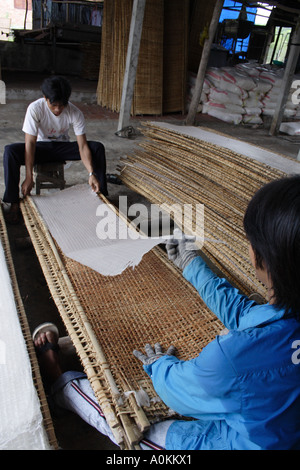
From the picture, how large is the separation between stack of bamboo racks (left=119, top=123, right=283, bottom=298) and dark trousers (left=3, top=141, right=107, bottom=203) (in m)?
0.36

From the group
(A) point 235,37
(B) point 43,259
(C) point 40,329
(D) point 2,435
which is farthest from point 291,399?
(A) point 235,37

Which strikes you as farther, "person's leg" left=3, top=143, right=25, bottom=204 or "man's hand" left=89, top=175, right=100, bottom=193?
"man's hand" left=89, top=175, right=100, bottom=193

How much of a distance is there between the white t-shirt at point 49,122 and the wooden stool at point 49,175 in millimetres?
214

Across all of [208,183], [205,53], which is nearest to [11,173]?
[208,183]

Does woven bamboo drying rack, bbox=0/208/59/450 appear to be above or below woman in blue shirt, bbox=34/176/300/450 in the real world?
below

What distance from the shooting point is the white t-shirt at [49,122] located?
104 inches

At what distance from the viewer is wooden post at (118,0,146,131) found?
478cm

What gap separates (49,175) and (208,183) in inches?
54.0

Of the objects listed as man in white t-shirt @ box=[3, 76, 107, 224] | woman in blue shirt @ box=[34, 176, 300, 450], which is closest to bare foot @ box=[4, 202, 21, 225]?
man in white t-shirt @ box=[3, 76, 107, 224]

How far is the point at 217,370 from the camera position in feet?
2.98

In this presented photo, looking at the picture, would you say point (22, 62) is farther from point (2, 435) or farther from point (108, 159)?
point (2, 435)

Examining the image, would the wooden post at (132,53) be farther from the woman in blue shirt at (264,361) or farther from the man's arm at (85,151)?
the woman in blue shirt at (264,361)

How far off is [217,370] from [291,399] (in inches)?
7.6

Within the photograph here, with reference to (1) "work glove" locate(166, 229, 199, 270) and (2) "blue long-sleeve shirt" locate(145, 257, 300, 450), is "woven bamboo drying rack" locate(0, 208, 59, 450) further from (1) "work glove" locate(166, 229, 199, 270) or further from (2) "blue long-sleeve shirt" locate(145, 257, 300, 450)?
(1) "work glove" locate(166, 229, 199, 270)
